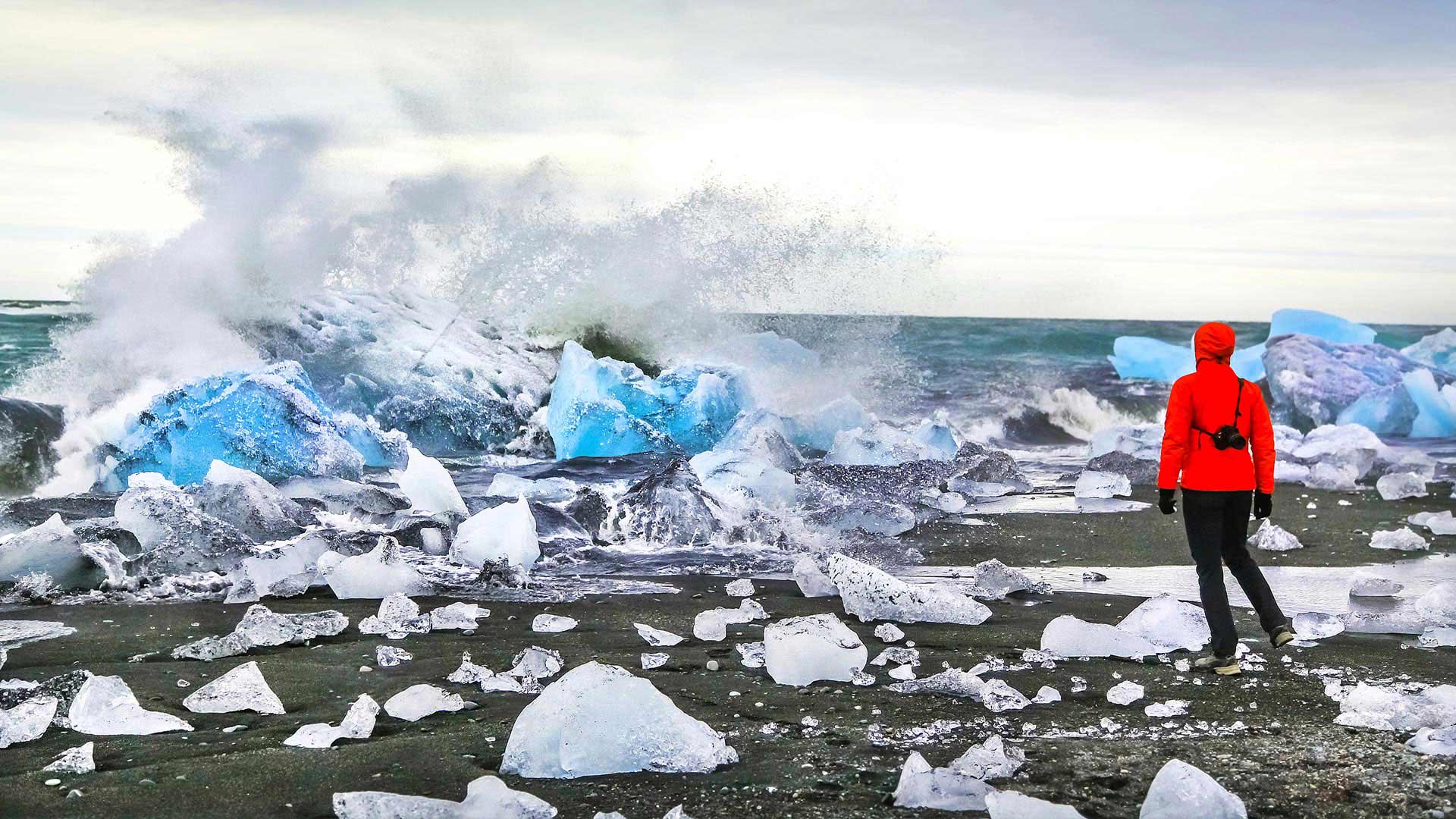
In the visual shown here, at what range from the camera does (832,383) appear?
1480 centimetres

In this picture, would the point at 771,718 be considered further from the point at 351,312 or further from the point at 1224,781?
the point at 351,312

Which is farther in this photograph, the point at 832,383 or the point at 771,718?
the point at 832,383

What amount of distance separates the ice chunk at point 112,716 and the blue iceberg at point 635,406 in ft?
25.5

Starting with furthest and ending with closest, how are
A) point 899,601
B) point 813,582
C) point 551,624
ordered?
1. point 813,582
2. point 899,601
3. point 551,624

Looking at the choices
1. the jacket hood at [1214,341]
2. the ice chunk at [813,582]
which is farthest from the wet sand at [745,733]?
the jacket hood at [1214,341]

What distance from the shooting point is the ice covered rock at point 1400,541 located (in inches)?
305

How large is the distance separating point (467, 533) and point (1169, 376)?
1748 centimetres

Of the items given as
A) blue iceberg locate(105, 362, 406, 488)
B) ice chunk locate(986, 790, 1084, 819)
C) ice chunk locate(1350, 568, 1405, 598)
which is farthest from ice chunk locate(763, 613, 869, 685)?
blue iceberg locate(105, 362, 406, 488)

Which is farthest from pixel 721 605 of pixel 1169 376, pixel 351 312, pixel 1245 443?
pixel 1169 376

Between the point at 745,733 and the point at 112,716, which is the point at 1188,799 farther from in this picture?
the point at 112,716

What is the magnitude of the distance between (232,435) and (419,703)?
5897 millimetres

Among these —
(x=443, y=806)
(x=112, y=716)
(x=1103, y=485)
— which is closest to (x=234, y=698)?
(x=112, y=716)

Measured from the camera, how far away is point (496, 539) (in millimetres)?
6719

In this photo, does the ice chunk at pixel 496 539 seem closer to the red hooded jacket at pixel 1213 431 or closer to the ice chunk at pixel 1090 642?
the ice chunk at pixel 1090 642
